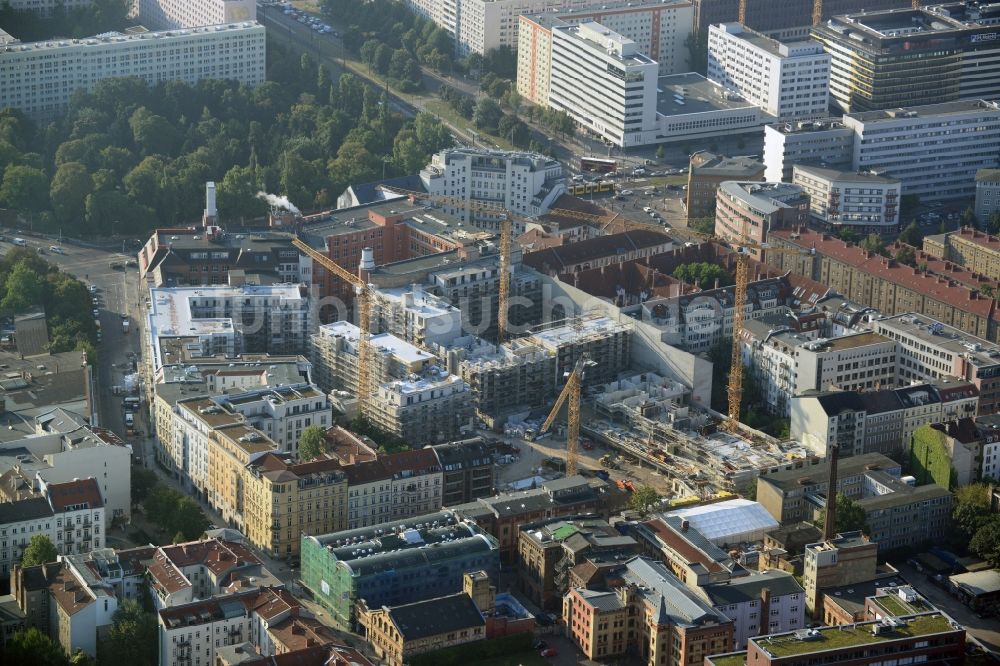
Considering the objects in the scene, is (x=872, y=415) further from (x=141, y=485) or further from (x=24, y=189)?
(x=24, y=189)

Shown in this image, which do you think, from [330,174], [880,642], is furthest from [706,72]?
[880,642]

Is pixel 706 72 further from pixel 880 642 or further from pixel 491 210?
pixel 880 642

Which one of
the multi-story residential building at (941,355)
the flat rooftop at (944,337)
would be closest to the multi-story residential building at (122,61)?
the multi-story residential building at (941,355)

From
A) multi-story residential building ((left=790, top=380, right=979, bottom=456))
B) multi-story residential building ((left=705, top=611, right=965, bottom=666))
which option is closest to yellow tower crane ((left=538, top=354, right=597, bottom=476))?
multi-story residential building ((left=790, top=380, right=979, bottom=456))

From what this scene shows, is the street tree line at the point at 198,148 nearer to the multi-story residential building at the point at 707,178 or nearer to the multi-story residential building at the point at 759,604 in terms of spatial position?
the multi-story residential building at the point at 707,178

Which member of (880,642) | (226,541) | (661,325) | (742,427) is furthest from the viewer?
(661,325)

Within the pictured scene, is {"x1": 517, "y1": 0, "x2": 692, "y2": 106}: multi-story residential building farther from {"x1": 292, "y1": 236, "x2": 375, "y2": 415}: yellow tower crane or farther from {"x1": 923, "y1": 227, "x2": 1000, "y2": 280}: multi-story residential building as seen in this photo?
{"x1": 292, "y1": 236, "x2": 375, "y2": 415}: yellow tower crane

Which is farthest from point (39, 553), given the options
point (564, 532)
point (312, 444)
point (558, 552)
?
point (564, 532)
